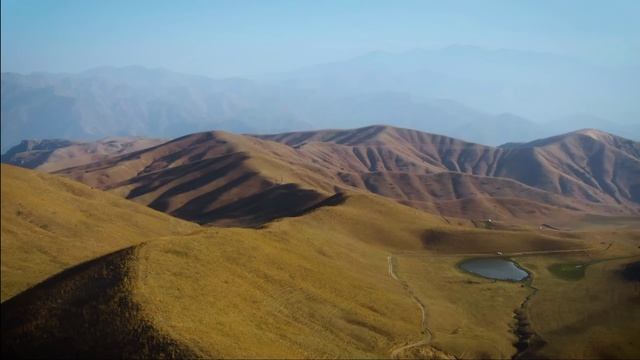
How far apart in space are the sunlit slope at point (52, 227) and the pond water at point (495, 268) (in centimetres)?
5342

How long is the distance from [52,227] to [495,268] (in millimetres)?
73263

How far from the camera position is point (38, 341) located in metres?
43.9

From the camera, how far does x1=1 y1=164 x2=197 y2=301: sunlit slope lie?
6319 centimetres

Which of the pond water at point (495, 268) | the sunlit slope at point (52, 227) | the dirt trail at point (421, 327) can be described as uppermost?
the sunlit slope at point (52, 227)

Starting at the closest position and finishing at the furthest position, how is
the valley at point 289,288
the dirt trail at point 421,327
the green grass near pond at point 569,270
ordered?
the valley at point 289,288 < the dirt trail at point 421,327 < the green grass near pond at point 569,270

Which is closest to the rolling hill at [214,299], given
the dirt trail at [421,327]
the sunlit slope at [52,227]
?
the sunlit slope at [52,227]

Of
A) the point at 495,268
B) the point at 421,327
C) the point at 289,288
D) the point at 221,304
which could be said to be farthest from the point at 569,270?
the point at 221,304

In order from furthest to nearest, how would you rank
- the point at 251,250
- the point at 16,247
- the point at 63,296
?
the point at 251,250 < the point at 16,247 < the point at 63,296

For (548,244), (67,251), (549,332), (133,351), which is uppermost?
(133,351)

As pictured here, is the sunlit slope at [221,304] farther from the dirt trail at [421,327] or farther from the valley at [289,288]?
the dirt trail at [421,327]

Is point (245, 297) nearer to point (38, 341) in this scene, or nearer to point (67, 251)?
point (38, 341)

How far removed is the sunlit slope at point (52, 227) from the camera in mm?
63188

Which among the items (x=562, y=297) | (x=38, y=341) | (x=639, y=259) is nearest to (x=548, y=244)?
(x=639, y=259)

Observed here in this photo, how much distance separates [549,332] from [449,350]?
16083mm
